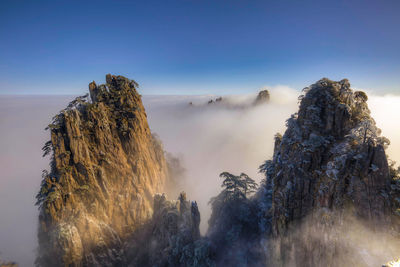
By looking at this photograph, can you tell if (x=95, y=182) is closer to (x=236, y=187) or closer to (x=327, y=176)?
(x=236, y=187)

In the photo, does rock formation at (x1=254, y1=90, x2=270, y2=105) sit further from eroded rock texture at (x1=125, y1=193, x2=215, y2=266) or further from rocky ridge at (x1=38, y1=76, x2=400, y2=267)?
eroded rock texture at (x1=125, y1=193, x2=215, y2=266)

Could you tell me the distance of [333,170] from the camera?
37.4ft

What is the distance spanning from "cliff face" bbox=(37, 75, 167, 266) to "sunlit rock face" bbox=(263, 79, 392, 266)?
21.3m

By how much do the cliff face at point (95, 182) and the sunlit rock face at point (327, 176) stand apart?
2131cm

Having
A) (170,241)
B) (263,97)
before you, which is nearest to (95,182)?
(170,241)

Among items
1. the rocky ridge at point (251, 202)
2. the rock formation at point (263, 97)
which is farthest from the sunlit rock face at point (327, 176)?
the rock formation at point (263, 97)

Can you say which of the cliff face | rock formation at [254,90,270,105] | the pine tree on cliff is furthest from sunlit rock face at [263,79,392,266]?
rock formation at [254,90,270,105]

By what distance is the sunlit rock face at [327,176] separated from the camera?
407 inches

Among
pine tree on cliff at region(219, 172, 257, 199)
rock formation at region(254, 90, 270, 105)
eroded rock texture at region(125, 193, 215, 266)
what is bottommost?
eroded rock texture at region(125, 193, 215, 266)

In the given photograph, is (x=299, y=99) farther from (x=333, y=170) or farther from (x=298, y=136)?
(x=333, y=170)

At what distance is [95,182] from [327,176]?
87.8 feet

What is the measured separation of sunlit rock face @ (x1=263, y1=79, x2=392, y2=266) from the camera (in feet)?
33.9

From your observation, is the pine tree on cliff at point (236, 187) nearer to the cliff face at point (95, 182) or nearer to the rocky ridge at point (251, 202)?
the rocky ridge at point (251, 202)

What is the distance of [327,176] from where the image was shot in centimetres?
1203
